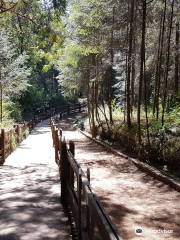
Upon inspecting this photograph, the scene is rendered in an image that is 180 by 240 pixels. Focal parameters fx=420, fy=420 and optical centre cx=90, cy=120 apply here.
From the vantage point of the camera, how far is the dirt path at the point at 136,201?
23.5 feet

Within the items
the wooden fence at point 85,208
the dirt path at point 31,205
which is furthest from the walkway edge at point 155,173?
the wooden fence at point 85,208

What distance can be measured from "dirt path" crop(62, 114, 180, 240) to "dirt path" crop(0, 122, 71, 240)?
1062mm

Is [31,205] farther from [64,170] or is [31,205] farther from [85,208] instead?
[85,208]

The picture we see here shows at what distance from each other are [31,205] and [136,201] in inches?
92.4

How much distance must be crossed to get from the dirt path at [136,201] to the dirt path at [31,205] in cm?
106


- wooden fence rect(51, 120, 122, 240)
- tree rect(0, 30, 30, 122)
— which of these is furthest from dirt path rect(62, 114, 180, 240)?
tree rect(0, 30, 30, 122)

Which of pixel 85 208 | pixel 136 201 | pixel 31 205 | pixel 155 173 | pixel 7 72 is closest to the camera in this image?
pixel 85 208

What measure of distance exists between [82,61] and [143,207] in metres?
27.0

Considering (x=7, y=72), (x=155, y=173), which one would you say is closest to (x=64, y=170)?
(x=155, y=173)

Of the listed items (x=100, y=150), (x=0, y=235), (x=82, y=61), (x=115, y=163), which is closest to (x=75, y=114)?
(x=82, y=61)

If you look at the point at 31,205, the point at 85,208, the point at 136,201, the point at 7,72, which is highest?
the point at 7,72

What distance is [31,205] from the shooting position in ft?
27.5

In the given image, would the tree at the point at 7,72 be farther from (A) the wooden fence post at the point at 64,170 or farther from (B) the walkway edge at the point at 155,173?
(A) the wooden fence post at the point at 64,170

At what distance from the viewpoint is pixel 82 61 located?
34781mm
